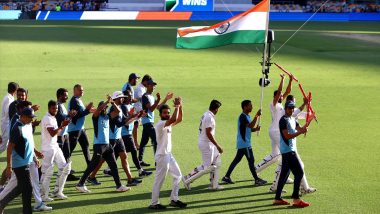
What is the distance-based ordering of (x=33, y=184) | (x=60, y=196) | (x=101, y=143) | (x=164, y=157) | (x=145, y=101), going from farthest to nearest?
(x=145, y=101) → (x=101, y=143) → (x=60, y=196) → (x=164, y=157) → (x=33, y=184)

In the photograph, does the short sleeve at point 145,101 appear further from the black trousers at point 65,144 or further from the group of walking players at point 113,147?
the black trousers at point 65,144

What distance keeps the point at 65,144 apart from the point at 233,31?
15.2 feet

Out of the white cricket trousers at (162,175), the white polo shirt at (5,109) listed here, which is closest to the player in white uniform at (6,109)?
the white polo shirt at (5,109)

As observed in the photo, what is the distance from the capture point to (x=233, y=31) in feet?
51.7

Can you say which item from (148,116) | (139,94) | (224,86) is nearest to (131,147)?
(148,116)

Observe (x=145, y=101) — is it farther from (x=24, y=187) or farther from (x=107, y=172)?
(x=24, y=187)

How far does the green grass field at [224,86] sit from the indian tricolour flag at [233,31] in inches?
112

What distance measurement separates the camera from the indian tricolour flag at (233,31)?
616 inches

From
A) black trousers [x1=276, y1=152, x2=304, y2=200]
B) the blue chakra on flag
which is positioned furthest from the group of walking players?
the blue chakra on flag

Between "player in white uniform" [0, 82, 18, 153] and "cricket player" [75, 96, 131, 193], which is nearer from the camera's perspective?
"cricket player" [75, 96, 131, 193]

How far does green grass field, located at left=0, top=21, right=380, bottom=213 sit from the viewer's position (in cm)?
1335

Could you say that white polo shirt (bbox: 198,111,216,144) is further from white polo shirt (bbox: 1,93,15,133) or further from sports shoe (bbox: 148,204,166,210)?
white polo shirt (bbox: 1,93,15,133)

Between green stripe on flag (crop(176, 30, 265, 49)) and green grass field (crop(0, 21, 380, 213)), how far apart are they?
275 centimetres

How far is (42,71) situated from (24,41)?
11.9 m
